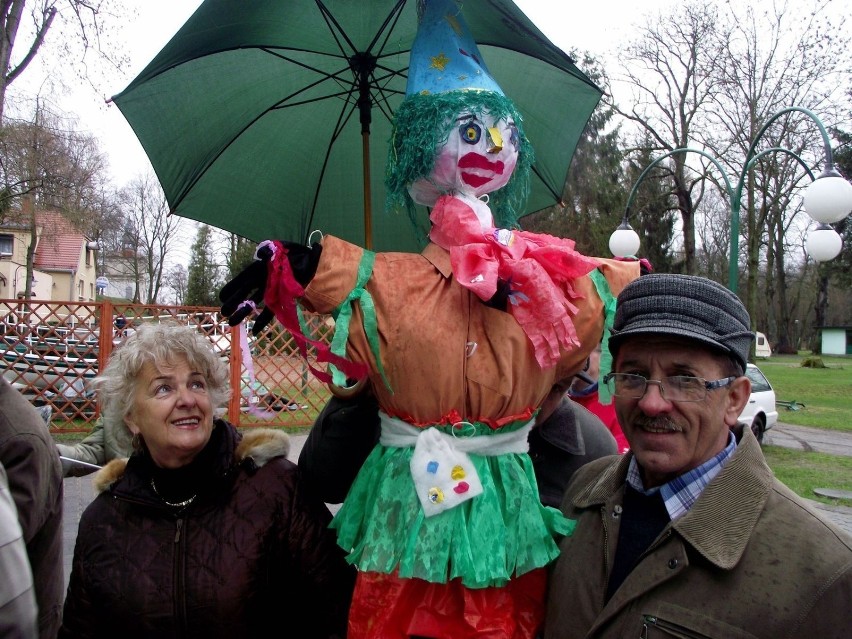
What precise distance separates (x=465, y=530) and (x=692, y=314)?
693 mm

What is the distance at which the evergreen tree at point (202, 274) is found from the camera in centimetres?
3271

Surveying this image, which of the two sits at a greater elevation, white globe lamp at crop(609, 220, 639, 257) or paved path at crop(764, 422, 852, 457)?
white globe lamp at crop(609, 220, 639, 257)

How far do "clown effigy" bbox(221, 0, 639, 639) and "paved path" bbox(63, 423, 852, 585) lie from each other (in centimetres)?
350

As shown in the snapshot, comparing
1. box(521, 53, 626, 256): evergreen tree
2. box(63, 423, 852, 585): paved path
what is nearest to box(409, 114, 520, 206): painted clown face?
box(63, 423, 852, 585): paved path

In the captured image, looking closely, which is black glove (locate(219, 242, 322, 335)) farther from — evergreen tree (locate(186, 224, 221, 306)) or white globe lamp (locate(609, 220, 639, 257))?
evergreen tree (locate(186, 224, 221, 306))

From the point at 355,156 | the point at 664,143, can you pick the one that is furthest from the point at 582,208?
the point at 355,156

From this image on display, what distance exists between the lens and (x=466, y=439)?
5.36ft

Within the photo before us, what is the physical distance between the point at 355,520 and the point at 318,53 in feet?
4.94

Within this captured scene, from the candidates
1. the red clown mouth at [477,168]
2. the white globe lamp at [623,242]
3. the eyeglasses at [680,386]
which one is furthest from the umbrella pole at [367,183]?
the white globe lamp at [623,242]

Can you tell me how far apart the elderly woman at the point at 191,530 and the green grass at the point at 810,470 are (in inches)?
242

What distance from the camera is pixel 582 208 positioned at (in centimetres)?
2292

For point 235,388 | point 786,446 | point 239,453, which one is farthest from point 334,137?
point 786,446

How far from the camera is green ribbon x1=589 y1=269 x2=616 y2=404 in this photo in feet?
5.80

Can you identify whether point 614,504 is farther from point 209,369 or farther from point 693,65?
point 693,65
